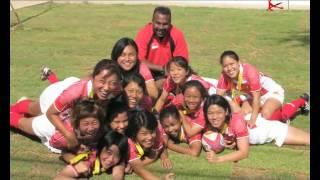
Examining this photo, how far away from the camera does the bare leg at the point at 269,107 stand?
6127mm

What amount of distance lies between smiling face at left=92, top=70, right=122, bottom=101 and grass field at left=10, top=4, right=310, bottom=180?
75cm

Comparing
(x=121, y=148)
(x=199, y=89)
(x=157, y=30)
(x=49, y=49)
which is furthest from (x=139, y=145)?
(x=49, y=49)

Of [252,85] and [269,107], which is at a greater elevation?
[252,85]

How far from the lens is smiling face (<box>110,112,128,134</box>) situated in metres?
5.14

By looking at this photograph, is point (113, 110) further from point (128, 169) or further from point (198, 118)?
point (198, 118)

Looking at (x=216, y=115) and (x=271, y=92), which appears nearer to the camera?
(x=216, y=115)

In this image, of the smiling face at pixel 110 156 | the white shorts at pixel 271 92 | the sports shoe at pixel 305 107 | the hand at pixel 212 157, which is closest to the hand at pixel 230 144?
the hand at pixel 212 157

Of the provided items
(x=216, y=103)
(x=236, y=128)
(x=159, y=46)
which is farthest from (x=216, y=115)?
(x=159, y=46)

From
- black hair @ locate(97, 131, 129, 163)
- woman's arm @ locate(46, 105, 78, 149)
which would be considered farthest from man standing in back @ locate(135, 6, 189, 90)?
black hair @ locate(97, 131, 129, 163)

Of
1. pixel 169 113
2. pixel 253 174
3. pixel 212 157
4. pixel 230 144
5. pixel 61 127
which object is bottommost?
pixel 253 174

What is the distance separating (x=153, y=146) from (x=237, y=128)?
821 mm

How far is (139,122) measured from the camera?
5.12 metres

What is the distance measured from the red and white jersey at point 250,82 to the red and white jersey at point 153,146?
1.19 m

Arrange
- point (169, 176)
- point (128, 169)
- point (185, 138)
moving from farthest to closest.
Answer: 1. point (185, 138)
2. point (128, 169)
3. point (169, 176)
